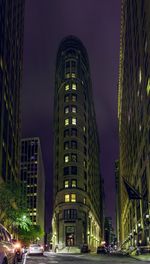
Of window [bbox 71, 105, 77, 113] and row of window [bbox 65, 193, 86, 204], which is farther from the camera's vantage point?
window [bbox 71, 105, 77, 113]

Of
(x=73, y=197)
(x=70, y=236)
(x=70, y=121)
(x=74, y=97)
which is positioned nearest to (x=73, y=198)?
(x=73, y=197)

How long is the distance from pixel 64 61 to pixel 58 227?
5031 cm

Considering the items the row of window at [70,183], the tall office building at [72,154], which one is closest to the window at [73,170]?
the tall office building at [72,154]

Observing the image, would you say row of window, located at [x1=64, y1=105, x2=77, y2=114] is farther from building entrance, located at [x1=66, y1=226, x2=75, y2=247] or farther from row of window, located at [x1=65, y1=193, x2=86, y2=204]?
building entrance, located at [x1=66, y1=226, x2=75, y2=247]

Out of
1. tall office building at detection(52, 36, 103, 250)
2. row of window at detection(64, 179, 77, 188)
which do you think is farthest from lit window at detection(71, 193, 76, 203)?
row of window at detection(64, 179, 77, 188)

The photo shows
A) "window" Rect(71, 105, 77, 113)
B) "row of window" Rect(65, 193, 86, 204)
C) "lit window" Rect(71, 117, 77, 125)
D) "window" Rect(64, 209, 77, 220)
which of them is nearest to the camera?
"window" Rect(64, 209, 77, 220)

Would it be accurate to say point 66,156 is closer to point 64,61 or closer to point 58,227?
point 58,227

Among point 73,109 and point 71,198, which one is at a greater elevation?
point 73,109

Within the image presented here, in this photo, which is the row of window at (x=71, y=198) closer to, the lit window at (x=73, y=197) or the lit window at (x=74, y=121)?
the lit window at (x=73, y=197)

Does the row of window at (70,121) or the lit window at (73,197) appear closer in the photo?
the lit window at (73,197)

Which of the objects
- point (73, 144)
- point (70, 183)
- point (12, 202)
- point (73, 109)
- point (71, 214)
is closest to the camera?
point (12, 202)

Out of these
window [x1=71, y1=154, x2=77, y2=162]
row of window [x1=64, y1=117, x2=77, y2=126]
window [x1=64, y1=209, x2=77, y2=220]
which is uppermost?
row of window [x1=64, y1=117, x2=77, y2=126]

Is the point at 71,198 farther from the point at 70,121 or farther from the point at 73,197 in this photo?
the point at 70,121

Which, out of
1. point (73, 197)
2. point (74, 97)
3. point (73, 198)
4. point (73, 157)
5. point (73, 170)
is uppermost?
point (74, 97)
